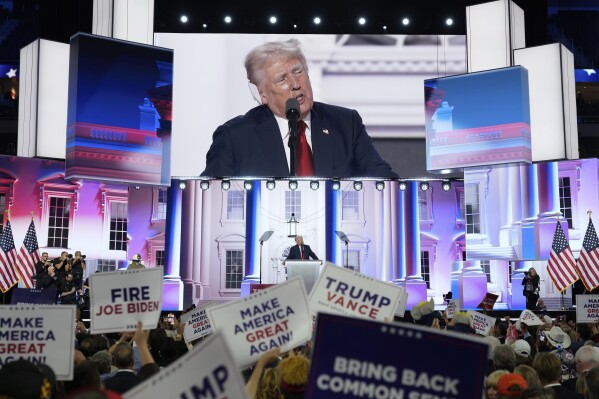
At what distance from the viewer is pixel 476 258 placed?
23.7 meters

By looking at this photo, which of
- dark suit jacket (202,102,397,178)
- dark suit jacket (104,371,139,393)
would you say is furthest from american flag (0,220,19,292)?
dark suit jacket (104,371,139,393)

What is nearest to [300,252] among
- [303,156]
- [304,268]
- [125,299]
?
[304,268]

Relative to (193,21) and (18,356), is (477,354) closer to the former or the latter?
(18,356)

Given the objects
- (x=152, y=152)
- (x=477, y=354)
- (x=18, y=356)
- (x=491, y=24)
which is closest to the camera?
(x=477, y=354)

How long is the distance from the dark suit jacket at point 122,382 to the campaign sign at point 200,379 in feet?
10.3

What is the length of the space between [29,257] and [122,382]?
579 inches

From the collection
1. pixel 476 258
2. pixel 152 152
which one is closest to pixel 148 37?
pixel 152 152

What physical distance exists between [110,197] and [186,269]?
3614 mm

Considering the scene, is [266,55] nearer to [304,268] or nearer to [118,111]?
[118,111]

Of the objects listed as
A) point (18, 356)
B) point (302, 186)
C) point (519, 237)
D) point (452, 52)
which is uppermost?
point (452, 52)

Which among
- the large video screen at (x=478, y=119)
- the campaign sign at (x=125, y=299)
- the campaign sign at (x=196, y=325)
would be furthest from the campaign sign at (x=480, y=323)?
the large video screen at (x=478, y=119)

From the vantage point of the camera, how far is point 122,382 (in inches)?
239

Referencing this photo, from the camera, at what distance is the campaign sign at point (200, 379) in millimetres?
2898

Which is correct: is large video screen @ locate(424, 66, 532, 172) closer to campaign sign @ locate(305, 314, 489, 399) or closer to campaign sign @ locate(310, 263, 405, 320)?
campaign sign @ locate(310, 263, 405, 320)
